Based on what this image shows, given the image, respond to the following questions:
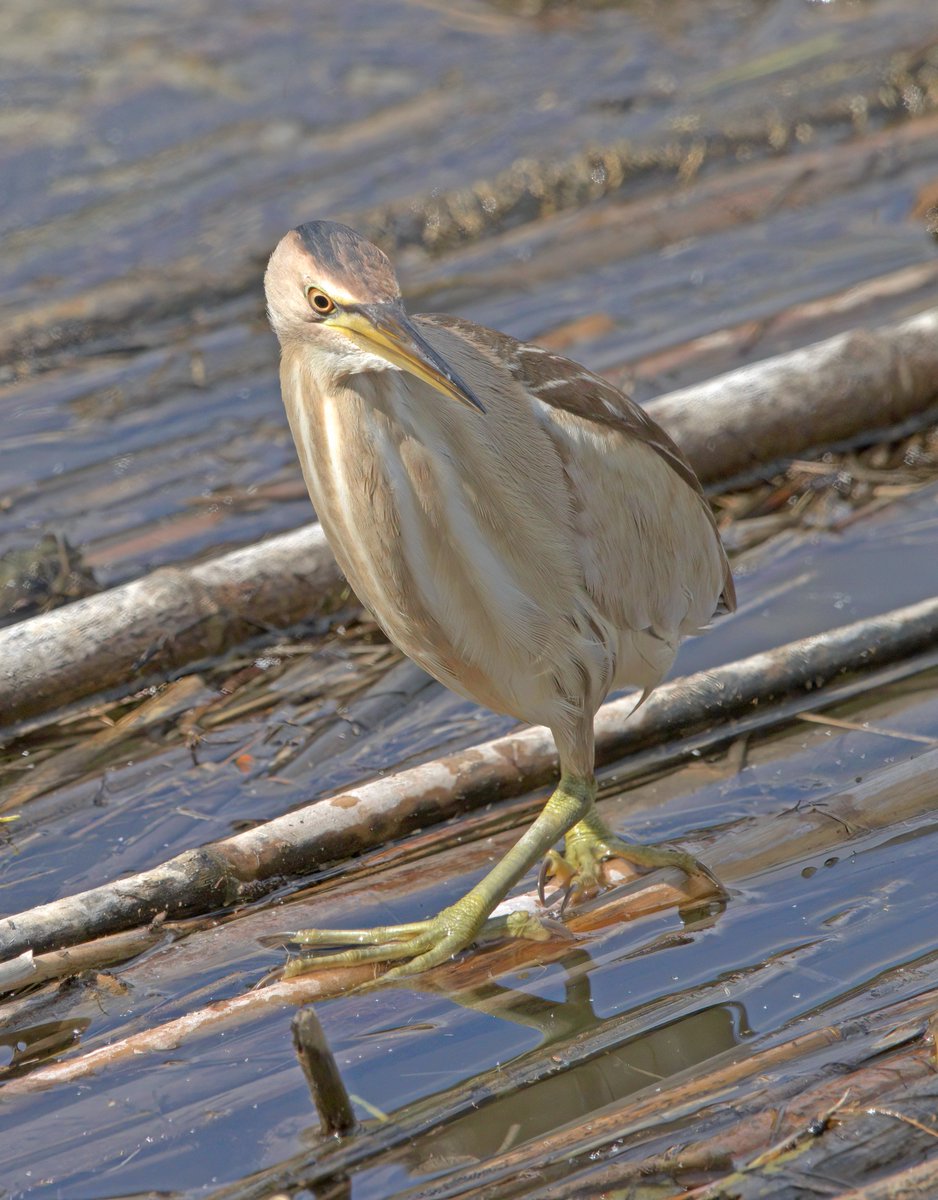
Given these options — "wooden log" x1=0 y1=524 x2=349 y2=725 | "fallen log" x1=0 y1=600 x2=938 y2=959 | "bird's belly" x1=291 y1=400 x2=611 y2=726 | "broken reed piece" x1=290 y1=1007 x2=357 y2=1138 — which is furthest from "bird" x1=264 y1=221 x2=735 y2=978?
"wooden log" x1=0 y1=524 x2=349 y2=725

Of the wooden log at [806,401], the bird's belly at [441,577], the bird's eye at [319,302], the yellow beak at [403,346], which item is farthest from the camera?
the wooden log at [806,401]

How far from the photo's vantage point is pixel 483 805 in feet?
12.2

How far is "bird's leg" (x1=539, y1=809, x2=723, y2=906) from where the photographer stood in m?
3.45

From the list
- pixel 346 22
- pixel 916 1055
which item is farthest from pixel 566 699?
pixel 346 22

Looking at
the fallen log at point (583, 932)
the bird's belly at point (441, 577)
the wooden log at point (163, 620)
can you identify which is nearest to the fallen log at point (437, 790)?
the fallen log at point (583, 932)

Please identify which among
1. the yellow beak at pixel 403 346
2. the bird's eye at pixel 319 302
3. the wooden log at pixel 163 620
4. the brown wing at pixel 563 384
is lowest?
the wooden log at pixel 163 620

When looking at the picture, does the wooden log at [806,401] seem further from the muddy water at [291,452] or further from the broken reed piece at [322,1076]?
the broken reed piece at [322,1076]

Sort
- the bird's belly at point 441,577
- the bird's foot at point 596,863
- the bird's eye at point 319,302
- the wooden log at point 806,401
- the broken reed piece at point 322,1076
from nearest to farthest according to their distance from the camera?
the broken reed piece at point 322,1076
the bird's eye at point 319,302
the bird's belly at point 441,577
the bird's foot at point 596,863
the wooden log at point 806,401

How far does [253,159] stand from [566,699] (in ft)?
17.2

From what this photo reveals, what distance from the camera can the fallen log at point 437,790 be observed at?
320cm

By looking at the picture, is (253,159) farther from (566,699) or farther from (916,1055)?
(916,1055)

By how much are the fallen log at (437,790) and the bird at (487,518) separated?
20 centimetres

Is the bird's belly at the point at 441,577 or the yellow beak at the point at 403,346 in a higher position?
the yellow beak at the point at 403,346

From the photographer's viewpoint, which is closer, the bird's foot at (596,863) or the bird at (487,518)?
the bird at (487,518)
